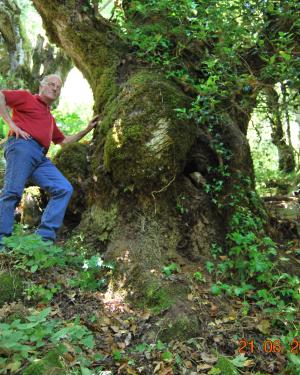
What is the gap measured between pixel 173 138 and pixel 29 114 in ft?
5.91

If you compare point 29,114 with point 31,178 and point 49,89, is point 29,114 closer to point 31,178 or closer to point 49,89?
point 49,89

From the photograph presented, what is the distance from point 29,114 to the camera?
4.77m

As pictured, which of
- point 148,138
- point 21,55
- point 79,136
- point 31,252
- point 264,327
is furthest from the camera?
point 21,55

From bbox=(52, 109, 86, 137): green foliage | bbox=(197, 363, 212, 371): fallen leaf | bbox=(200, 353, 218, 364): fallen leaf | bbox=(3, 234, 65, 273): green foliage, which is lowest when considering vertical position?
bbox=(197, 363, 212, 371): fallen leaf

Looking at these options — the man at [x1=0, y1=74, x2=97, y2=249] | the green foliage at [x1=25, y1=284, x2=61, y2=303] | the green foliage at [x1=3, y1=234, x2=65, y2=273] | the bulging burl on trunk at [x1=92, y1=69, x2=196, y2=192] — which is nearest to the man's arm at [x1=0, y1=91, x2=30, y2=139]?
the man at [x1=0, y1=74, x2=97, y2=249]

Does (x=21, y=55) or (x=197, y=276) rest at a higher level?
(x=21, y=55)

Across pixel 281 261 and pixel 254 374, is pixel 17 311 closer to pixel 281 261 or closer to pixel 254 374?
pixel 254 374

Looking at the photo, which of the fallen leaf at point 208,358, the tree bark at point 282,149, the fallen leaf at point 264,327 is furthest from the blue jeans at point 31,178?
the tree bark at point 282,149

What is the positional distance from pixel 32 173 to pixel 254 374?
10.8 feet

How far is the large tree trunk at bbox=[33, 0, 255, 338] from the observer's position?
4.39 meters

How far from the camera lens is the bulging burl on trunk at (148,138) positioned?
15.0 feet

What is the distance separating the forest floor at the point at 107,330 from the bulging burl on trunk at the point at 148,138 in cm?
112

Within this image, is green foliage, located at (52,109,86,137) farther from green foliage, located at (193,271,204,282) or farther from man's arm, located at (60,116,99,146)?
green foliage, located at (193,271,204,282)

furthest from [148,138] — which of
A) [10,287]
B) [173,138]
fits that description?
[10,287]
